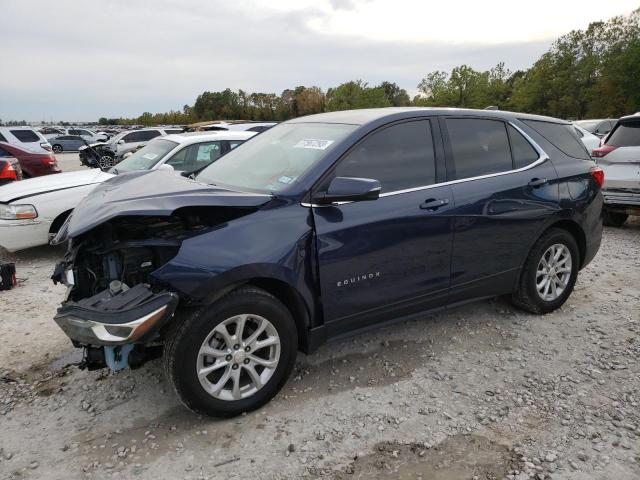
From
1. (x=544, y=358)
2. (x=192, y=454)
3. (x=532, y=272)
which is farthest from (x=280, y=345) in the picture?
(x=532, y=272)

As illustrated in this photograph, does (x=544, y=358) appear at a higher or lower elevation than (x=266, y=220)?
lower

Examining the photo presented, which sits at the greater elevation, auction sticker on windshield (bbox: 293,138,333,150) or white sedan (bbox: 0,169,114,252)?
auction sticker on windshield (bbox: 293,138,333,150)

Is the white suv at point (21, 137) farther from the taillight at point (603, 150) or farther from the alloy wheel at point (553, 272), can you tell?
the alloy wheel at point (553, 272)

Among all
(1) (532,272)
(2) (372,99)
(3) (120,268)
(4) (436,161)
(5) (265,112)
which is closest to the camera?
(3) (120,268)

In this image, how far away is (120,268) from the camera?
296cm

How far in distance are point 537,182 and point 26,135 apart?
49.3ft

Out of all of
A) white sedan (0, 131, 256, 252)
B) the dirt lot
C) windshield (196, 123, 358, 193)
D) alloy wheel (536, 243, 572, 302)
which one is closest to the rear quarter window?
alloy wheel (536, 243, 572, 302)

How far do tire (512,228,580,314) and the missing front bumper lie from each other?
9.71 feet

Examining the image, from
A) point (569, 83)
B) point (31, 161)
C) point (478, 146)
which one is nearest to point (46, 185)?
point (478, 146)

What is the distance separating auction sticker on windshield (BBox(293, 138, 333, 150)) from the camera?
3.20 metres

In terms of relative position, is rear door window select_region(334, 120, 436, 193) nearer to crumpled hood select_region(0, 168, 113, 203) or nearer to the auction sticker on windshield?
the auction sticker on windshield

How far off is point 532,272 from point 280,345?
2.36 meters

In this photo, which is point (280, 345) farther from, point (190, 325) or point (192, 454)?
point (192, 454)

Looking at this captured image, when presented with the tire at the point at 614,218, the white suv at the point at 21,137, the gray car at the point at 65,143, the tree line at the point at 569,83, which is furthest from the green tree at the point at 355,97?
the tire at the point at 614,218
